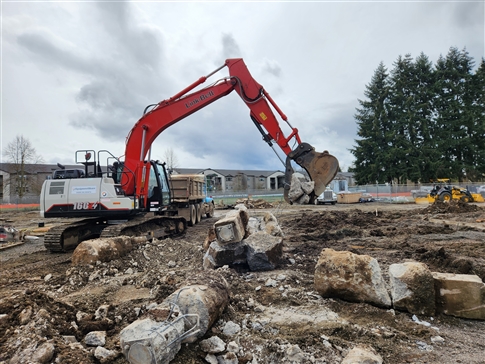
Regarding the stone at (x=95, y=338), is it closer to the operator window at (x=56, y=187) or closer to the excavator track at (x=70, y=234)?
the excavator track at (x=70, y=234)

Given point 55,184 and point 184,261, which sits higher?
point 55,184

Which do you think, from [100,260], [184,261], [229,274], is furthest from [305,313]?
[100,260]

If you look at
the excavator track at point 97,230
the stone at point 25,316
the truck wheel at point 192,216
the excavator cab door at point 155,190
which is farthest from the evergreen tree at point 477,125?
the stone at point 25,316

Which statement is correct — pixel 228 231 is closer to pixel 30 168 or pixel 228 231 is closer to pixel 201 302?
pixel 201 302

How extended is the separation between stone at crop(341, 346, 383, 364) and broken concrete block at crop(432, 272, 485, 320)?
5.11 feet

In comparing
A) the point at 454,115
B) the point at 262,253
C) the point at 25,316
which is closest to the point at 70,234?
the point at 262,253

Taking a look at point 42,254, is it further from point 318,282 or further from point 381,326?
point 381,326

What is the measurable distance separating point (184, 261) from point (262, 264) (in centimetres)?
203

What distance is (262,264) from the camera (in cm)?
574

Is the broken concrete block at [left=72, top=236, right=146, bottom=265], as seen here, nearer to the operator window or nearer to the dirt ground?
the dirt ground

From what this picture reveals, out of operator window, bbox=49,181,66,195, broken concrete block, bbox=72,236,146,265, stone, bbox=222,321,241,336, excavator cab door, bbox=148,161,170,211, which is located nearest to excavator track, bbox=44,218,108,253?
operator window, bbox=49,181,66,195

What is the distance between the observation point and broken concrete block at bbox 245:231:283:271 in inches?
224

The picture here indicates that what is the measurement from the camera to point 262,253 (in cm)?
565

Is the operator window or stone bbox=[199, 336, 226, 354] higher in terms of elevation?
the operator window
